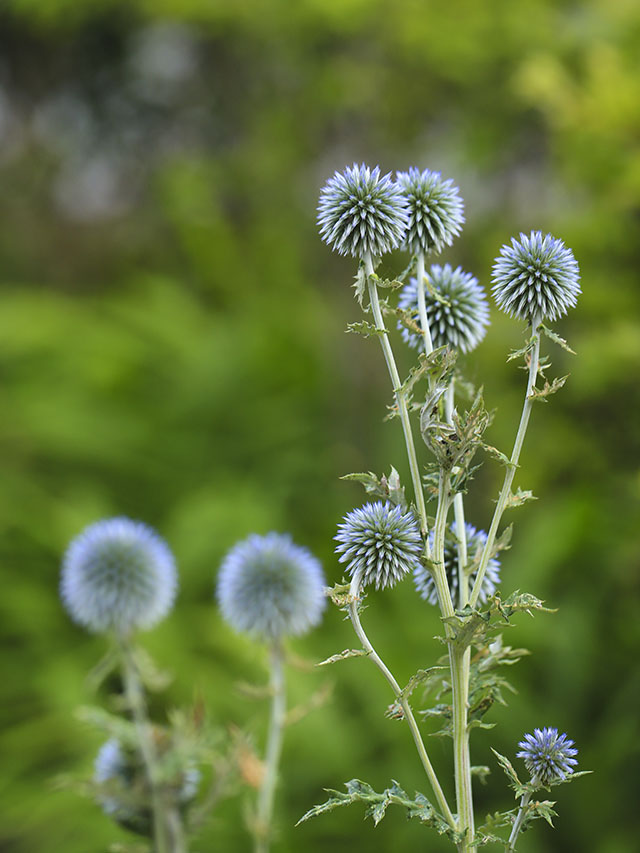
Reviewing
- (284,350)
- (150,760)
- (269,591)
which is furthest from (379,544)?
(284,350)

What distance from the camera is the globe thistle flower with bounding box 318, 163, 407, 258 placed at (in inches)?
32.7

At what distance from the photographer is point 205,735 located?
1.30 meters

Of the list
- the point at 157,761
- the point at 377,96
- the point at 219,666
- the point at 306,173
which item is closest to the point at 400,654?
the point at 219,666

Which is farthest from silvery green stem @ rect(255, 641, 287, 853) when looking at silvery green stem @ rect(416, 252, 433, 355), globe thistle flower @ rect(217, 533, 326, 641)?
silvery green stem @ rect(416, 252, 433, 355)

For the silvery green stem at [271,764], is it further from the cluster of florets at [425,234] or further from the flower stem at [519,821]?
the cluster of florets at [425,234]

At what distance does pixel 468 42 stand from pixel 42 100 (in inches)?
186

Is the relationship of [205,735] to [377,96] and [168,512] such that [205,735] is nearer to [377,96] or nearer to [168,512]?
[168,512]

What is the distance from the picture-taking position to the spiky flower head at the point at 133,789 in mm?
1230

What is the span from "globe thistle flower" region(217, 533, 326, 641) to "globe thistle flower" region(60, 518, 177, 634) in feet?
0.37

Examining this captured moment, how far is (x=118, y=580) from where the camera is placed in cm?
153

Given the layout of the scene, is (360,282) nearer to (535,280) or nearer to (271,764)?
(535,280)

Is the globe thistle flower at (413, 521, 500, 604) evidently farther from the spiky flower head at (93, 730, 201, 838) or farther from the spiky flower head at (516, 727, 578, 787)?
the spiky flower head at (93, 730, 201, 838)

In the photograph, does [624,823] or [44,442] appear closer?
[624,823]

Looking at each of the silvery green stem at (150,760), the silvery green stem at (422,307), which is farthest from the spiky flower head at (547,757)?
the silvery green stem at (150,760)
